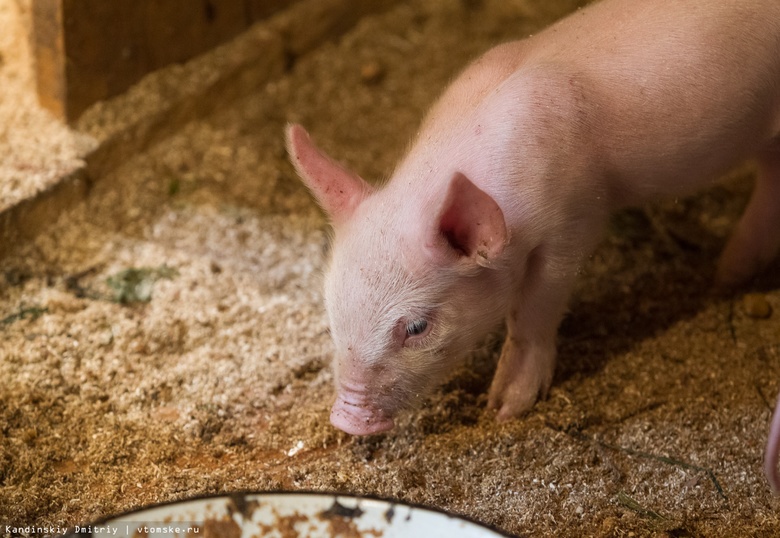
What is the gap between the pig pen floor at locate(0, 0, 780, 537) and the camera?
107 inches

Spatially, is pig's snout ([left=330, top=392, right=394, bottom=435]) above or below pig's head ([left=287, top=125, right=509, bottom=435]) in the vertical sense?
below

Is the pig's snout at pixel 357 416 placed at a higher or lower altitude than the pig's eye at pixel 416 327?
lower

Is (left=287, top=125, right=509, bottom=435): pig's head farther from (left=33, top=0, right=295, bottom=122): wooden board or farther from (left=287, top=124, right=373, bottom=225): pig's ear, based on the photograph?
(left=33, top=0, right=295, bottom=122): wooden board

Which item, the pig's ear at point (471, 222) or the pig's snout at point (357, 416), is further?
the pig's snout at point (357, 416)

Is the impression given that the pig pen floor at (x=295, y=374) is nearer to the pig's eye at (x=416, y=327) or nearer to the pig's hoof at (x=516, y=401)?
the pig's hoof at (x=516, y=401)

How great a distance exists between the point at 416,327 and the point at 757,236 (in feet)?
5.62

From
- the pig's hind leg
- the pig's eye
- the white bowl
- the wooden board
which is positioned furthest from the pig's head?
the wooden board

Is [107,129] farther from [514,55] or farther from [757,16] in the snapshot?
[757,16]

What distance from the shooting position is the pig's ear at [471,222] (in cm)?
238

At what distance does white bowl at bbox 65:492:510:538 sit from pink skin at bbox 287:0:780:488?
0.50 m

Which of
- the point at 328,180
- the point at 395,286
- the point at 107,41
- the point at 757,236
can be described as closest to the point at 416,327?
the point at 395,286

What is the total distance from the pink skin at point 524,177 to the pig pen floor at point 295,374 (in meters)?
0.24

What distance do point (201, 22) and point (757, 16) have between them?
103 inches

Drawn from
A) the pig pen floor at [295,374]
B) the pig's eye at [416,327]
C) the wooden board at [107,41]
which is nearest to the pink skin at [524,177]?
the pig's eye at [416,327]
